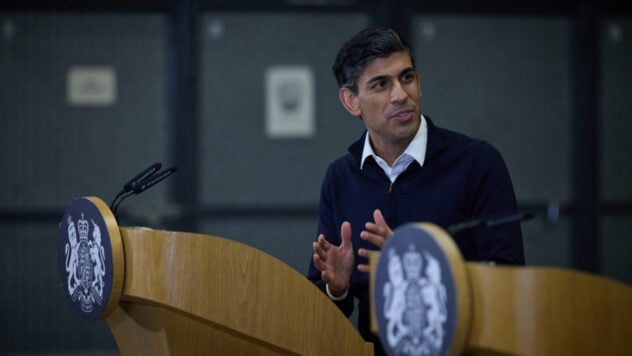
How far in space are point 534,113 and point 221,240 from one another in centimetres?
340

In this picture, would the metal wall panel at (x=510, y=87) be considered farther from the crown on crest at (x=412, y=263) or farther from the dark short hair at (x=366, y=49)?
the crown on crest at (x=412, y=263)

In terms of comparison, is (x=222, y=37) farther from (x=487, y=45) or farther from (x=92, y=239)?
(x=92, y=239)

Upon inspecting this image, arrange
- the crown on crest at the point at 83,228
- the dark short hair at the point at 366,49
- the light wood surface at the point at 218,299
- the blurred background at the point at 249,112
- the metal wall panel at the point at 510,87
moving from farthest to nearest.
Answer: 1. the metal wall panel at the point at 510,87
2. the blurred background at the point at 249,112
3. the dark short hair at the point at 366,49
4. the crown on crest at the point at 83,228
5. the light wood surface at the point at 218,299

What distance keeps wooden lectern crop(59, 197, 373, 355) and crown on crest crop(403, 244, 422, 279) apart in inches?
17.2

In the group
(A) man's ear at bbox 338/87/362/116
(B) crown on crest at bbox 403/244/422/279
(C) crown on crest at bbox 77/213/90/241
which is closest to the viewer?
(B) crown on crest at bbox 403/244/422/279

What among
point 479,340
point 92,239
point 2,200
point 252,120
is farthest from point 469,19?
point 479,340

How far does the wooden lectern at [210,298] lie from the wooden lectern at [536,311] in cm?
54

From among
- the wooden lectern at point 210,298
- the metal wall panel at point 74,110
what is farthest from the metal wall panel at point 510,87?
the wooden lectern at point 210,298

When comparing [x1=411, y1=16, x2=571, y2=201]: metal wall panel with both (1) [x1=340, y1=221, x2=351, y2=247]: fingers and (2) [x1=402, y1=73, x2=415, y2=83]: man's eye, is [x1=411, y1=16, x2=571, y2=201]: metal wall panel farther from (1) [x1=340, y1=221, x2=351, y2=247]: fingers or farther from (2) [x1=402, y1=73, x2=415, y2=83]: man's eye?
(1) [x1=340, y1=221, x2=351, y2=247]: fingers

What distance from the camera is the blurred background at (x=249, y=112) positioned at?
4.68 metres

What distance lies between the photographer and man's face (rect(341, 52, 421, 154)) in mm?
2229

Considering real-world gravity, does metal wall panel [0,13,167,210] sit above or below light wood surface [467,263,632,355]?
above

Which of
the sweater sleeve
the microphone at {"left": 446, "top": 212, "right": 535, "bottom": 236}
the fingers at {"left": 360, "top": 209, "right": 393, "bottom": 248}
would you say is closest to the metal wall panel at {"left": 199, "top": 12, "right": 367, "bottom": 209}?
the sweater sleeve

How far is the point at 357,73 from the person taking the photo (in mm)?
2295
